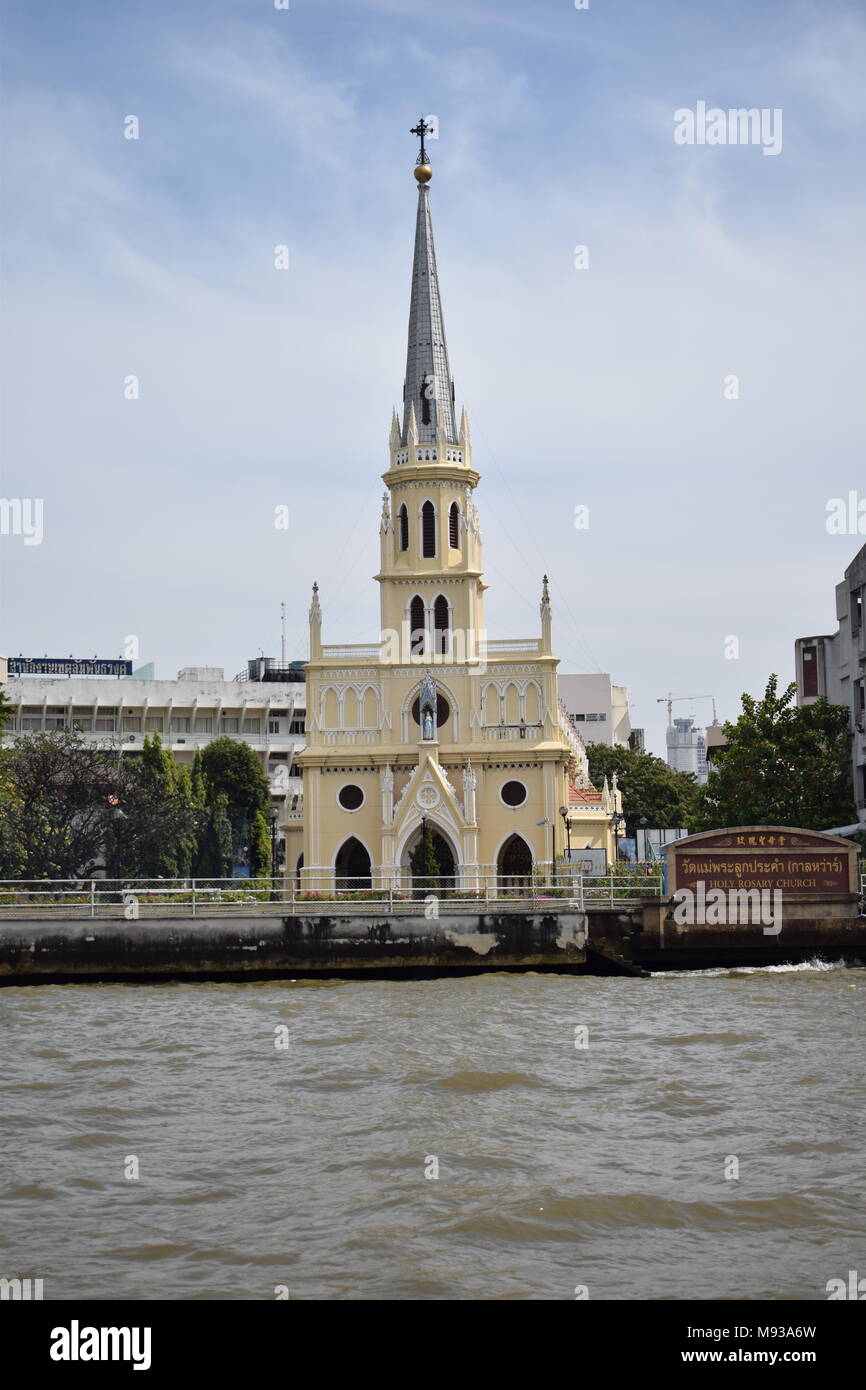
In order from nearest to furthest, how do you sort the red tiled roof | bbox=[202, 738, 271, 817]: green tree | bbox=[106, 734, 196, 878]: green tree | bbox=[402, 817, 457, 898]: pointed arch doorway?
bbox=[402, 817, 457, 898]: pointed arch doorway < bbox=[106, 734, 196, 878]: green tree < the red tiled roof < bbox=[202, 738, 271, 817]: green tree

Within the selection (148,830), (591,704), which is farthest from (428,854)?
(591,704)

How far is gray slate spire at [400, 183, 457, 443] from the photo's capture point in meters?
66.1

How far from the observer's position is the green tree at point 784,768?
177 feet

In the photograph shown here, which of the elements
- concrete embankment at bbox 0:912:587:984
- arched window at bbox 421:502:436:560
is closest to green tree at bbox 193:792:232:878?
arched window at bbox 421:502:436:560

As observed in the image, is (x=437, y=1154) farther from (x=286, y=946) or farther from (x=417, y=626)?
(x=417, y=626)

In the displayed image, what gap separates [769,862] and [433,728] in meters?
22.2

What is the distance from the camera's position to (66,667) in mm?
119438

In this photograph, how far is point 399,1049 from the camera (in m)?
25.7

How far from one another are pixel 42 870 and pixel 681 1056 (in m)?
39.4

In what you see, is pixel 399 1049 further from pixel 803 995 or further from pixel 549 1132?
pixel 803 995

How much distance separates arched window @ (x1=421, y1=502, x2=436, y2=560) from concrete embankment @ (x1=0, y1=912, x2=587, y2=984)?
27.6 m

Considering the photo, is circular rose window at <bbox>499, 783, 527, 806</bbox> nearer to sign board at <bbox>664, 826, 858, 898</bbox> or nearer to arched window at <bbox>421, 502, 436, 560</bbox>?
arched window at <bbox>421, 502, 436, 560</bbox>

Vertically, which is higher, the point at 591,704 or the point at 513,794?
the point at 591,704
